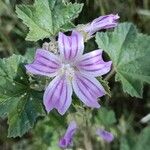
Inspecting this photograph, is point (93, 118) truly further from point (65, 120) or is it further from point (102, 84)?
point (102, 84)

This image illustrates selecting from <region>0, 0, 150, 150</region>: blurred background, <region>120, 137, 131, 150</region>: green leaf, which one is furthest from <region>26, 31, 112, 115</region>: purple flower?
<region>0, 0, 150, 150</region>: blurred background

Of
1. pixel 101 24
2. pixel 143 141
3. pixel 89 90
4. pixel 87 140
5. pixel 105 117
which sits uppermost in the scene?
pixel 101 24

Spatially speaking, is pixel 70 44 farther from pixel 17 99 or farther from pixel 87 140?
pixel 87 140

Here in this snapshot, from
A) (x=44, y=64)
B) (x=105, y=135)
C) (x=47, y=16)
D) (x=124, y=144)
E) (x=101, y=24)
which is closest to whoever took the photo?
(x=44, y=64)

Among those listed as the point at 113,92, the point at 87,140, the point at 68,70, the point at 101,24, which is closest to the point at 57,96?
the point at 68,70

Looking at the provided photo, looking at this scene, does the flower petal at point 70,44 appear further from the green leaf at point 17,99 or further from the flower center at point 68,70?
the green leaf at point 17,99

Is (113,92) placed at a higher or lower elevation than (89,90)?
lower

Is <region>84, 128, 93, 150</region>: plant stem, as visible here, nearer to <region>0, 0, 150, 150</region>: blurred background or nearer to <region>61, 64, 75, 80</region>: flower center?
<region>0, 0, 150, 150</region>: blurred background

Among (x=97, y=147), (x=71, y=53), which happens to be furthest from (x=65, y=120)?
(x=71, y=53)
